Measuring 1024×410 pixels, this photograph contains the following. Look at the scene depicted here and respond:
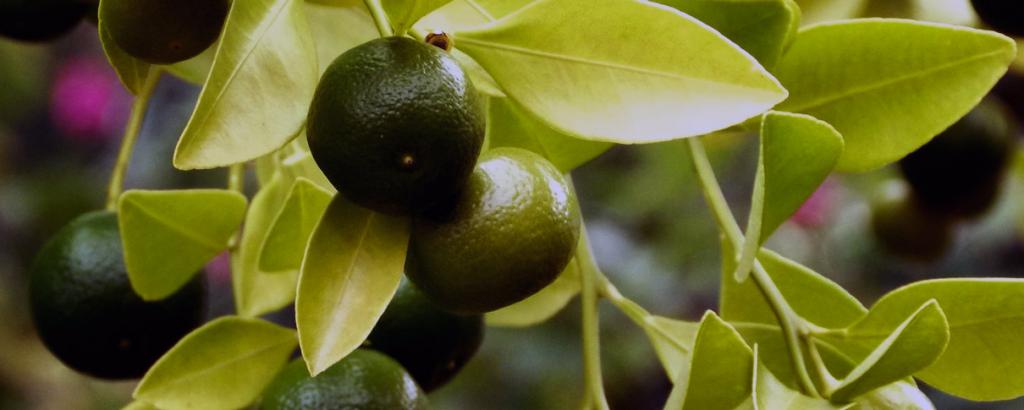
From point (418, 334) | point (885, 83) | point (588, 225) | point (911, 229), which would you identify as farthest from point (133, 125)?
point (588, 225)

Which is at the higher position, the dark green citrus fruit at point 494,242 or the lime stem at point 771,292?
the dark green citrus fruit at point 494,242

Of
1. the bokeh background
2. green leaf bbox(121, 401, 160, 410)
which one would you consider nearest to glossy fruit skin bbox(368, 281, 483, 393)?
green leaf bbox(121, 401, 160, 410)

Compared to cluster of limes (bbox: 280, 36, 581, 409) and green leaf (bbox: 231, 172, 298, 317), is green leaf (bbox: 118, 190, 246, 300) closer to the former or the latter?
green leaf (bbox: 231, 172, 298, 317)

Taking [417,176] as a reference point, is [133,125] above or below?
below

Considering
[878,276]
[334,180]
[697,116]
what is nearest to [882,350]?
[697,116]

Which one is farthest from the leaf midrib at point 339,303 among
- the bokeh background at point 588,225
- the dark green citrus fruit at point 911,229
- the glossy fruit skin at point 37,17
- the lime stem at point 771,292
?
the bokeh background at point 588,225

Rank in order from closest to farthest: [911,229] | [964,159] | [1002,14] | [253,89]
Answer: [253,89] < [1002,14] < [964,159] < [911,229]

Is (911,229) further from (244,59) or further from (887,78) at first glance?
(244,59)

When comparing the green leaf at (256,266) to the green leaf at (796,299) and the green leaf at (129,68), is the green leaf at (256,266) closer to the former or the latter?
the green leaf at (129,68)
